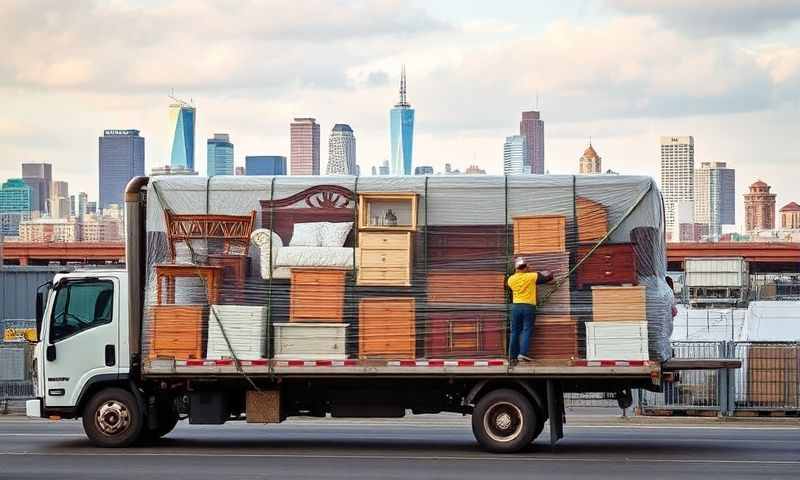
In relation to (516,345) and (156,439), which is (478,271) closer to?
(516,345)

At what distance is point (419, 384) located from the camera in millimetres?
18672

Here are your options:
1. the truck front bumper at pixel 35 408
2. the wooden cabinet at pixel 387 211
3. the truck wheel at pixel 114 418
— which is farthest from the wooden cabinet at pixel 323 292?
the truck front bumper at pixel 35 408

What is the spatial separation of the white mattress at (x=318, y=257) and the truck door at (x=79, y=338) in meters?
2.65

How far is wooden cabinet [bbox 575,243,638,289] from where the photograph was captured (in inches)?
705

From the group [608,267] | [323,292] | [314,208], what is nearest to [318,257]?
[323,292]

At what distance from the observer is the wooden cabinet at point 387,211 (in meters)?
18.4

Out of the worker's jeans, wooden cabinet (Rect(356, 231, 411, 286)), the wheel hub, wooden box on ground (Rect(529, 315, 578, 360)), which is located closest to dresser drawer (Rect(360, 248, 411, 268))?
wooden cabinet (Rect(356, 231, 411, 286))

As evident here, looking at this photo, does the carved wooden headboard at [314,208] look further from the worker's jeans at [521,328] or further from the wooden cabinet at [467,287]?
the worker's jeans at [521,328]

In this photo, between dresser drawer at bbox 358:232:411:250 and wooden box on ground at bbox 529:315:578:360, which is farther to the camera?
dresser drawer at bbox 358:232:411:250

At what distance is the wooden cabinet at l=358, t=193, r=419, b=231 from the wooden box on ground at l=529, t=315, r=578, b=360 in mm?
2140

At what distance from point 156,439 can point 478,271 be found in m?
5.62

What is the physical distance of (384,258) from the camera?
18.3 m

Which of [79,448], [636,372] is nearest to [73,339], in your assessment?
[79,448]

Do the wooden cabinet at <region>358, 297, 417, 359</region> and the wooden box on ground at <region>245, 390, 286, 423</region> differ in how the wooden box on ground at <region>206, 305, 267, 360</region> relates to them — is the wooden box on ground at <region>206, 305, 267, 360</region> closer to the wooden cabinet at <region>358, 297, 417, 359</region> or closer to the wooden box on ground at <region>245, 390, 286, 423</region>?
the wooden box on ground at <region>245, 390, 286, 423</region>
